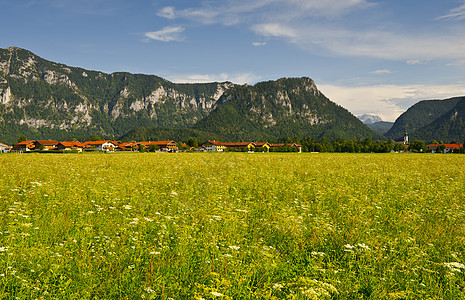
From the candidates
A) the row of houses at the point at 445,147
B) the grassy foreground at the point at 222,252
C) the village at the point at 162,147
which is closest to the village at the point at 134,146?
the village at the point at 162,147

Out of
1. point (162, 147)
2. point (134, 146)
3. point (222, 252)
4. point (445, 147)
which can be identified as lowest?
point (162, 147)

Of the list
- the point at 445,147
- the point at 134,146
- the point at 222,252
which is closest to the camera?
the point at 222,252

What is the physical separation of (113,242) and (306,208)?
5.75m

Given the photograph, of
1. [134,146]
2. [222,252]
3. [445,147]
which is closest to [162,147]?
[134,146]

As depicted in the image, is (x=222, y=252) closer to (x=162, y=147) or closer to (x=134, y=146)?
(x=134, y=146)

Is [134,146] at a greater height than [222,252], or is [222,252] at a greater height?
[222,252]

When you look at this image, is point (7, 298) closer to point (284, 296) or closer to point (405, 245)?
point (284, 296)

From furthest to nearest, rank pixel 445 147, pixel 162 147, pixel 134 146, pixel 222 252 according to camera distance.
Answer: pixel 162 147 < pixel 134 146 < pixel 445 147 < pixel 222 252

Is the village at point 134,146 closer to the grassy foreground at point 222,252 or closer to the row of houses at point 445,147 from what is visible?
the row of houses at point 445,147

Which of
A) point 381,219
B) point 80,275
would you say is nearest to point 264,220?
point 381,219

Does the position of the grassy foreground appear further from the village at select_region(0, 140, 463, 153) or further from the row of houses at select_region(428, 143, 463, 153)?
the row of houses at select_region(428, 143, 463, 153)

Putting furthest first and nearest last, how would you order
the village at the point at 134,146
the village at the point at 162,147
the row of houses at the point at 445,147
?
1. the row of houses at the point at 445,147
2. the village at the point at 134,146
3. the village at the point at 162,147

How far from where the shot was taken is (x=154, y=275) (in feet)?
13.9

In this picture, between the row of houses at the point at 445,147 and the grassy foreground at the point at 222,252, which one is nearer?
the grassy foreground at the point at 222,252
